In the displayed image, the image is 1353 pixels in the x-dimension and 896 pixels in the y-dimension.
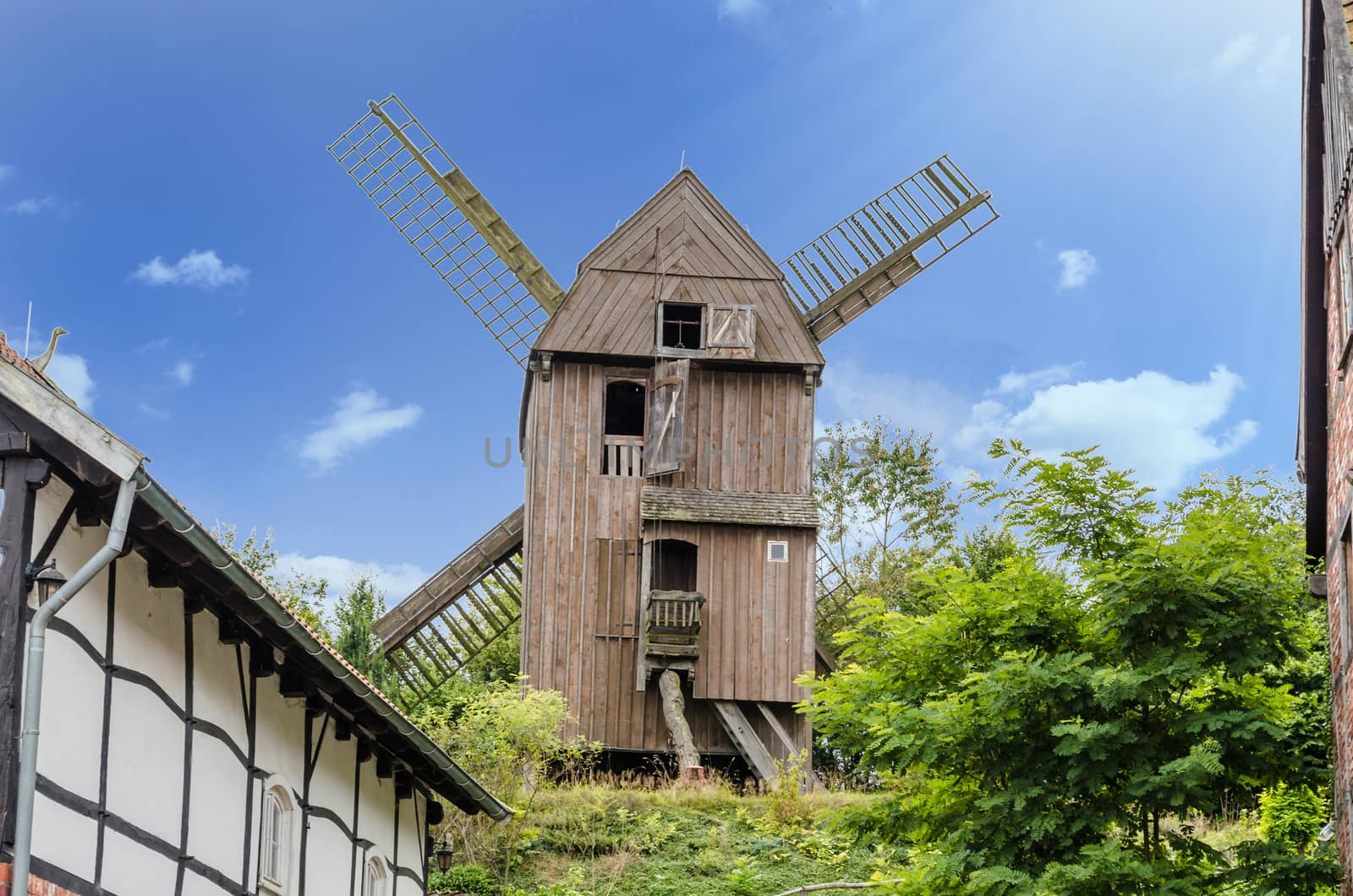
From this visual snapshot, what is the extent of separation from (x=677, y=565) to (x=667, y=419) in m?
3.19

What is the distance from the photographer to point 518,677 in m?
29.8

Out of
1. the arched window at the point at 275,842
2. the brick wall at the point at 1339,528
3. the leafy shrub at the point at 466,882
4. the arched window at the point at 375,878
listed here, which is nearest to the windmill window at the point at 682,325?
the leafy shrub at the point at 466,882

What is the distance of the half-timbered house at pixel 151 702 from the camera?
9195mm

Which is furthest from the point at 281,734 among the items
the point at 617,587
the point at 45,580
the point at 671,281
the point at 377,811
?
the point at 671,281

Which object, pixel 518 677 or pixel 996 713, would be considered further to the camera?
pixel 518 677

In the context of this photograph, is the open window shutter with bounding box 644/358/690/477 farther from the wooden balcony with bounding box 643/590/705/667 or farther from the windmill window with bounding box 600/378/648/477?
the wooden balcony with bounding box 643/590/705/667

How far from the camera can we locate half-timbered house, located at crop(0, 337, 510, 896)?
9195mm

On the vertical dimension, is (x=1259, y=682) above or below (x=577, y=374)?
below

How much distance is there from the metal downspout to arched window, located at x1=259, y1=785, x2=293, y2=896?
4149mm

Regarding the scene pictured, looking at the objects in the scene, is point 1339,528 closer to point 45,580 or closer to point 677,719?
point 45,580

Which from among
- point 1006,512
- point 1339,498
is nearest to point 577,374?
point 1006,512

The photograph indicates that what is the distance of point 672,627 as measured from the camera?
3011 centimetres

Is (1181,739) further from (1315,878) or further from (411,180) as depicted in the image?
(411,180)

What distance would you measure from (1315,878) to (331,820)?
869 cm
